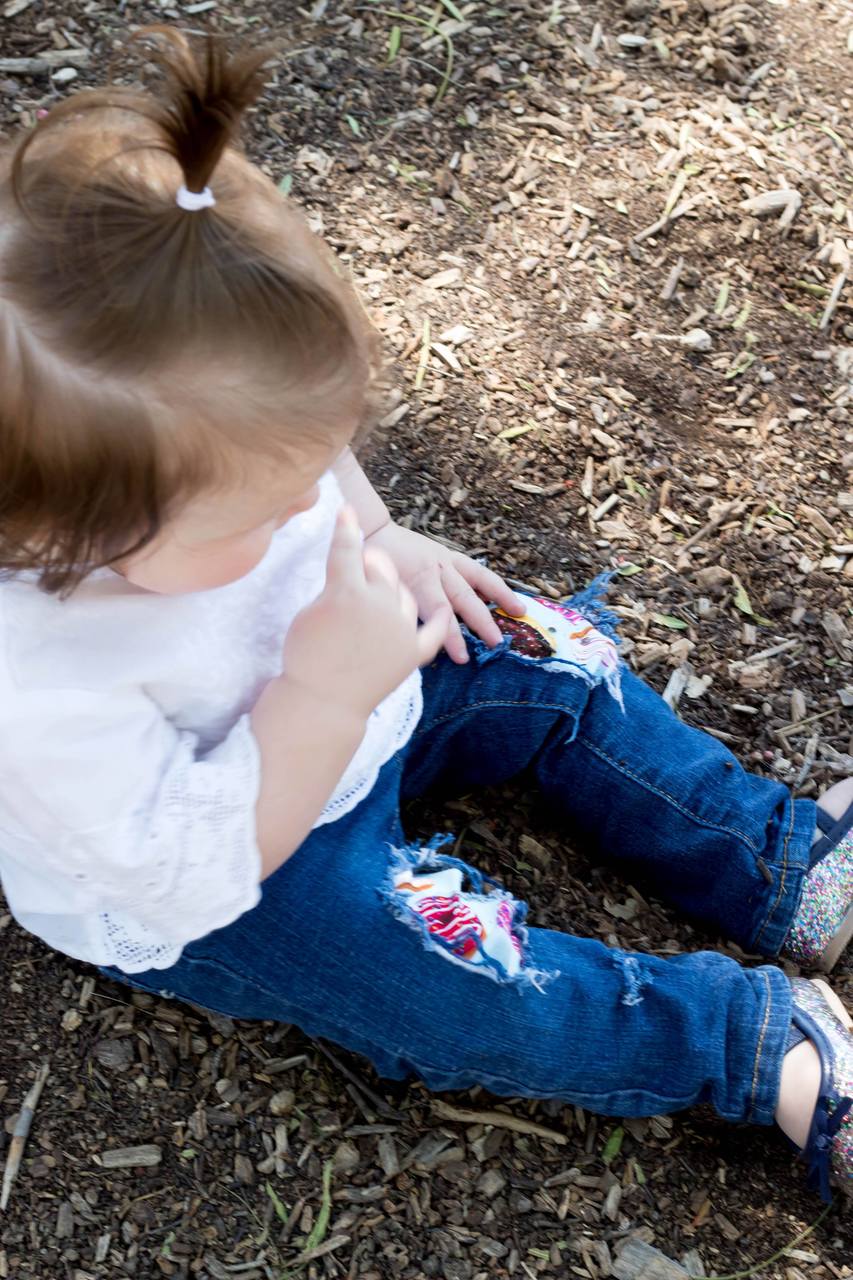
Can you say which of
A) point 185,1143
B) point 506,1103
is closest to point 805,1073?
point 506,1103

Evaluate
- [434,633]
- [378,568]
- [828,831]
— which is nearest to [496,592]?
[434,633]

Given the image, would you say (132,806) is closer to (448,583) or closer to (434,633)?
(434,633)

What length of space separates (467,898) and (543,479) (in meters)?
0.78

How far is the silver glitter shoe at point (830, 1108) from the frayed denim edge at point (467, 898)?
0.32 meters

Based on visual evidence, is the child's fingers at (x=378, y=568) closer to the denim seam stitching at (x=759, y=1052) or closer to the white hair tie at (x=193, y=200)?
the white hair tie at (x=193, y=200)

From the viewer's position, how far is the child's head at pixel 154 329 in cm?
91

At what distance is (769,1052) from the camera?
1.49 meters

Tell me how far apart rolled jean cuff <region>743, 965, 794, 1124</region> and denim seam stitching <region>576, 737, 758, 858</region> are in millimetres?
190

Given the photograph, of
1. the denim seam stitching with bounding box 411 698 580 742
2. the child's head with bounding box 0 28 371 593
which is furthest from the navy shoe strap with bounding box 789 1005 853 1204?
the child's head with bounding box 0 28 371 593

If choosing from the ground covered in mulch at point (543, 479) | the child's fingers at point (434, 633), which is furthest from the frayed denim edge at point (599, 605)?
the child's fingers at point (434, 633)

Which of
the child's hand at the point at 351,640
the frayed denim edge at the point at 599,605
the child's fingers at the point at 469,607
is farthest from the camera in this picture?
the frayed denim edge at the point at 599,605

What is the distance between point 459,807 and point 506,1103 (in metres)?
0.38

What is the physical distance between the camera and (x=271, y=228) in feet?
3.21

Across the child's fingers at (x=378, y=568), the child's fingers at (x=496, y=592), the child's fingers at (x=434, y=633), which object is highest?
the child's fingers at (x=378, y=568)
